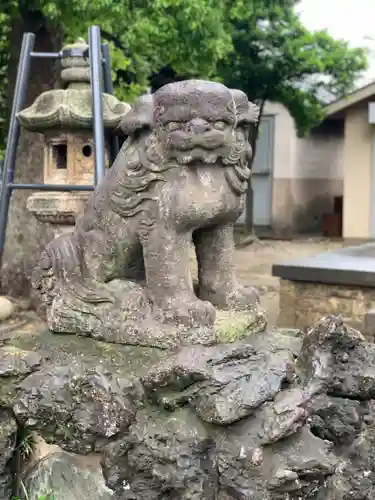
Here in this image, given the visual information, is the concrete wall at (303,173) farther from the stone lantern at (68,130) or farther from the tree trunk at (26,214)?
the stone lantern at (68,130)

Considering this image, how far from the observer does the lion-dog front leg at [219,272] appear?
8.57ft

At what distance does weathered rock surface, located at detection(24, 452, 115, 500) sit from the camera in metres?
2.31

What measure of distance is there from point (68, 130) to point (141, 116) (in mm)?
2270

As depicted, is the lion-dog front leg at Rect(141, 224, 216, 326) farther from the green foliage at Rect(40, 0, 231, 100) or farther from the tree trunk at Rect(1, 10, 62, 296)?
the green foliage at Rect(40, 0, 231, 100)

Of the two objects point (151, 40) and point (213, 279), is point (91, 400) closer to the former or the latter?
point (213, 279)

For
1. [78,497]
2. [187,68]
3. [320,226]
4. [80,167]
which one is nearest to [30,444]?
[78,497]

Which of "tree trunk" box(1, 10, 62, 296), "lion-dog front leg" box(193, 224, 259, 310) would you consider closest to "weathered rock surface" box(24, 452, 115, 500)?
"lion-dog front leg" box(193, 224, 259, 310)

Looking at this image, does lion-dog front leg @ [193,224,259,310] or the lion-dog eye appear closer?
the lion-dog eye

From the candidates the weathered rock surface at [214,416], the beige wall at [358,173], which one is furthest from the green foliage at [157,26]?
the beige wall at [358,173]

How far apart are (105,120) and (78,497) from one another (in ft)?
9.74

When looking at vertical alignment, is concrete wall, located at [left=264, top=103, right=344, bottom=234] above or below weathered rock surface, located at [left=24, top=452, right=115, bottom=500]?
above

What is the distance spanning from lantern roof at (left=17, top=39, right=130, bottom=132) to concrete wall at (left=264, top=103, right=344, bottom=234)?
11539mm

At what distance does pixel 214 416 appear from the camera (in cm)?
214

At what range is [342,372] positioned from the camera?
8.01 feet
